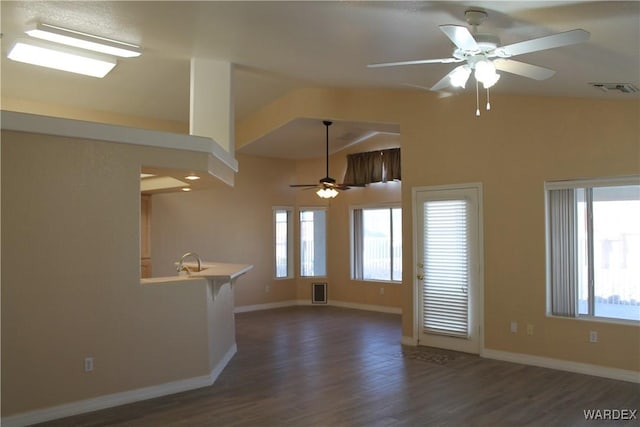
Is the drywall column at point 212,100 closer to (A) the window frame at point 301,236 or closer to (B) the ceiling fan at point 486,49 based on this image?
(B) the ceiling fan at point 486,49

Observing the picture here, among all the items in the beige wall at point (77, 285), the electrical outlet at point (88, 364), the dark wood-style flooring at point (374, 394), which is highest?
the beige wall at point (77, 285)

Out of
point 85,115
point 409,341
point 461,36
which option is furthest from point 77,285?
point 85,115

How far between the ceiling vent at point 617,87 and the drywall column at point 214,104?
3863mm

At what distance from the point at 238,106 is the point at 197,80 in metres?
2.13

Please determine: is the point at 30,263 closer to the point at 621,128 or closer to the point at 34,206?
the point at 34,206

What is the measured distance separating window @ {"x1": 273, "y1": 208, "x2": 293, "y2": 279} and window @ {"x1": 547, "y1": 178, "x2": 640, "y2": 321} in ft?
18.8

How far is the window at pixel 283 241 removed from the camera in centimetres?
1004

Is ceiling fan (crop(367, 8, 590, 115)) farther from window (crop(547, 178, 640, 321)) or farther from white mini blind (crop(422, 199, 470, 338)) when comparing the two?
white mini blind (crop(422, 199, 470, 338))

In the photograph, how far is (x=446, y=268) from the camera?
6.22 meters

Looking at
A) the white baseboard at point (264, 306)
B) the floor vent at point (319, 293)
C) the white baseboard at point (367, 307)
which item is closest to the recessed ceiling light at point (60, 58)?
the white baseboard at point (264, 306)

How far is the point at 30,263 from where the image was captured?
3.94m

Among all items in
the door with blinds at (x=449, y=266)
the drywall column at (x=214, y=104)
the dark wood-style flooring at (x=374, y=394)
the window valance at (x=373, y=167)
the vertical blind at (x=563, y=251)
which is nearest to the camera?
the dark wood-style flooring at (x=374, y=394)

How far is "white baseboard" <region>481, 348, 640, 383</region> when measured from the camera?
489 cm

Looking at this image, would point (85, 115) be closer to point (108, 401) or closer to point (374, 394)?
point (108, 401)
